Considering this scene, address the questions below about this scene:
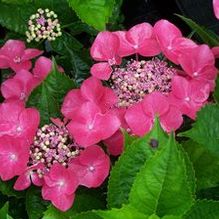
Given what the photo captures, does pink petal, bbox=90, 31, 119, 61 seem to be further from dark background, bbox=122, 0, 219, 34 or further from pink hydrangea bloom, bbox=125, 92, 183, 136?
dark background, bbox=122, 0, 219, 34

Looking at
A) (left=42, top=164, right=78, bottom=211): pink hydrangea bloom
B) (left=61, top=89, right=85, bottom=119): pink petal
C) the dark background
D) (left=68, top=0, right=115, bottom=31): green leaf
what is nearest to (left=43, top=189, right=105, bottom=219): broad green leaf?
(left=42, top=164, right=78, bottom=211): pink hydrangea bloom

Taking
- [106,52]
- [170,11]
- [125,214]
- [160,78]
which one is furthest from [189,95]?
[170,11]

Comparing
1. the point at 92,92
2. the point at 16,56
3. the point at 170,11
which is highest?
the point at 92,92

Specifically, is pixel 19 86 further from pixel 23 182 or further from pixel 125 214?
pixel 125 214

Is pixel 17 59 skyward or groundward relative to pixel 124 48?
groundward

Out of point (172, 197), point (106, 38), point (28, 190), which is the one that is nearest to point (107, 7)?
point (106, 38)
